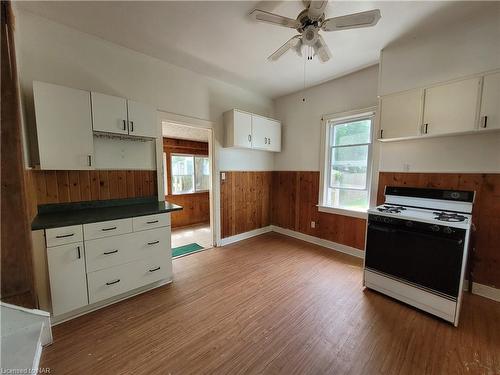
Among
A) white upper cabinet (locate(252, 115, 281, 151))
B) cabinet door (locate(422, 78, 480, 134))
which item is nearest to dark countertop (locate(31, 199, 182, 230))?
white upper cabinet (locate(252, 115, 281, 151))

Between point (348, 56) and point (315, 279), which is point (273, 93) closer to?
point (348, 56)

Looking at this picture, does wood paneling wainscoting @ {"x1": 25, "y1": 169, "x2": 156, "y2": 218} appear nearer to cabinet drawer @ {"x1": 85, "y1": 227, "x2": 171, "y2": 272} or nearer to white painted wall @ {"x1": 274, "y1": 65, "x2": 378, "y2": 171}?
cabinet drawer @ {"x1": 85, "y1": 227, "x2": 171, "y2": 272}

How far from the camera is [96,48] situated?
2254 millimetres

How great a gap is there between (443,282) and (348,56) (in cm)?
269

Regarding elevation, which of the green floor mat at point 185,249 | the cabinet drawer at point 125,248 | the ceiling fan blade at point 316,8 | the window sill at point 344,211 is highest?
the ceiling fan blade at point 316,8

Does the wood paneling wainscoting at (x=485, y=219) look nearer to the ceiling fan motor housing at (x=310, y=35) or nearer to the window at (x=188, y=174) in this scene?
the ceiling fan motor housing at (x=310, y=35)

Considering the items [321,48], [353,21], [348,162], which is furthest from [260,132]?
[353,21]

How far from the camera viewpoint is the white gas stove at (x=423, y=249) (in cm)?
171

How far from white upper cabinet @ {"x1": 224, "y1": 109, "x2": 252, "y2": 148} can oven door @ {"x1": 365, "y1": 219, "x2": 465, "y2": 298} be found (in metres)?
2.22

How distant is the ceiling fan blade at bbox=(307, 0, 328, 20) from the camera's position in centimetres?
153

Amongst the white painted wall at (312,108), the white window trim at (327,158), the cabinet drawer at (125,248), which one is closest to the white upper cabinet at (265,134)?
the white painted wall at (312,108)

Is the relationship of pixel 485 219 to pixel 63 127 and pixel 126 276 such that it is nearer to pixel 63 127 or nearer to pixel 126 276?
pixel 126 276

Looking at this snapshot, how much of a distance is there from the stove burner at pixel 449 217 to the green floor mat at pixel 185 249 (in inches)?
127

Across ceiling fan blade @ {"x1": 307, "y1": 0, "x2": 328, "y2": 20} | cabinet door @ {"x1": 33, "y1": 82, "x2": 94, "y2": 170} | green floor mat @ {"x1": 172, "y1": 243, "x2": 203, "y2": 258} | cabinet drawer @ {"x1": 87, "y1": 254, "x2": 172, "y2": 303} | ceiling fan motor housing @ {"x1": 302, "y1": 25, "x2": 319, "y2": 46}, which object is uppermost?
ceiling fan blade @ {"x1": 307, "y1": 0, "x2": 328, "y2": 20}
